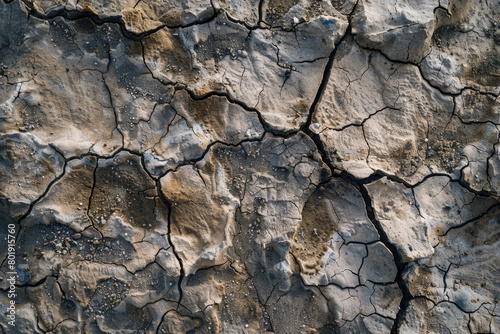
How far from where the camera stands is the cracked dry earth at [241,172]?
2.47 m

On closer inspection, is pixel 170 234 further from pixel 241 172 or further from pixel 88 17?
pixel 88 17

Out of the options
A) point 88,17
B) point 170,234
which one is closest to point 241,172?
point 170,234

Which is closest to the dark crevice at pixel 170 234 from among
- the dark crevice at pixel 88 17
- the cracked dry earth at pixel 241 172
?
the cracked dry earth at pixel 241 172

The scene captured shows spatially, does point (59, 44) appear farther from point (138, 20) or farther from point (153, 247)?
point (153, 247)

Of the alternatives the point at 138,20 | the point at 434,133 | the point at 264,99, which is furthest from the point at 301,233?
the point at 138,20

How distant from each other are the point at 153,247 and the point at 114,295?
452mm

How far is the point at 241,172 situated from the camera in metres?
2.70

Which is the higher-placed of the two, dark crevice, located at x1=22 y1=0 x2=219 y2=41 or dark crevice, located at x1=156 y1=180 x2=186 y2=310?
dark crevice, located at x1=22 y1=0 x2=219 y2=41

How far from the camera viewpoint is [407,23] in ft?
9.18

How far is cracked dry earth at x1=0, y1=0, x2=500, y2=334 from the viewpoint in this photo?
8.11ft

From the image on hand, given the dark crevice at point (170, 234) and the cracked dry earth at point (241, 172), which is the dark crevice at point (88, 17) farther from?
the dark crevice at point (170, 234)

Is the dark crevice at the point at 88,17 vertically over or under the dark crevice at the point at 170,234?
over

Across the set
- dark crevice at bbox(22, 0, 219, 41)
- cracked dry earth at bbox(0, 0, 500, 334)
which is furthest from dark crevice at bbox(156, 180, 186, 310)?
dark crevice at bbox(22, 0, 219, 41)

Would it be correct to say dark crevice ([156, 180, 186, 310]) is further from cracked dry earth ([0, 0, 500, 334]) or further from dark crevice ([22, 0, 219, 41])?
dark crevice ([22, 0, 219, 41])
